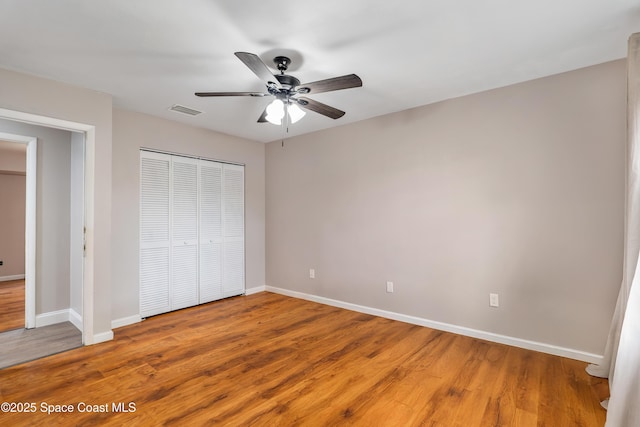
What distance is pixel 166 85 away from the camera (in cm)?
291

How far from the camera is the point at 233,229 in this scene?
4719 mm

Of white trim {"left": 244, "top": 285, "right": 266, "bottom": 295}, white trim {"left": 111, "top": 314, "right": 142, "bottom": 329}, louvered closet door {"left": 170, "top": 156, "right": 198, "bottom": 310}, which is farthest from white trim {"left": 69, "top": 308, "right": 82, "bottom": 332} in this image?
white trim {"left": 244, "top": 285, "right": 266, "bottom": 295}

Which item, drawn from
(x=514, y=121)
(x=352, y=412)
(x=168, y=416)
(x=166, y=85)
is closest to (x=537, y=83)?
(x=514, y=121)

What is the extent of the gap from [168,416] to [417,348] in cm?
209

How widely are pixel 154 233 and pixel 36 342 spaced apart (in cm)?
149

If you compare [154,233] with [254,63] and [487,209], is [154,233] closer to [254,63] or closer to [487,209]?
[254,63]

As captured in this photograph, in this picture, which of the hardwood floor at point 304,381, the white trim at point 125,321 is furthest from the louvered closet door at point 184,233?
the hardwood floor at point 304,381

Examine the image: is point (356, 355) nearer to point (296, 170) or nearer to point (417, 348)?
point (417, 348)

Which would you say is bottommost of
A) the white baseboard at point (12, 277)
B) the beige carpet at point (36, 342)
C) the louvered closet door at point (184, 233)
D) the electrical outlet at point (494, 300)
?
the beige carpet at point (36, 342)

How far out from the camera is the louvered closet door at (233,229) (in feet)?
15.1

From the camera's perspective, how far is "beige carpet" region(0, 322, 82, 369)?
2.71 m

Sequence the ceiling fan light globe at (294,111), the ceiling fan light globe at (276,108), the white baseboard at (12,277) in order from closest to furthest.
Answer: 1. the ceiling fan light globe at (276,108)
2. the ceiling fan light globe at (294,111)
3. the white baseboard at (12,277)

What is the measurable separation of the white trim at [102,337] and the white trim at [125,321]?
375 millimetres

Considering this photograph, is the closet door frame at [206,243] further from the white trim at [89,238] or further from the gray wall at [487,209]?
the gray wall at [487,209]
